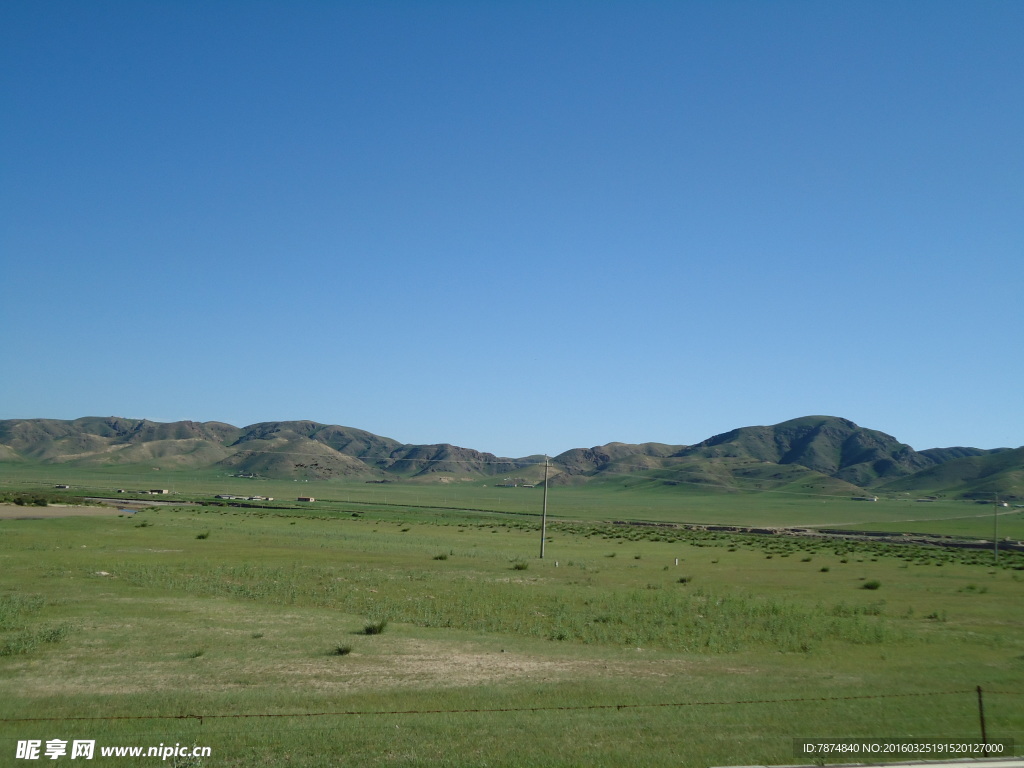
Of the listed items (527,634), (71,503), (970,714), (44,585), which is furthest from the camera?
(71,503)

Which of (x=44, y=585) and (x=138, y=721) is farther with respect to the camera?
(x=44, y=585)

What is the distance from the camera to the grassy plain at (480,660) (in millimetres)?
12406

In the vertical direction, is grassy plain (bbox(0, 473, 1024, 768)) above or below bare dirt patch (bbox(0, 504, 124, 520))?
above

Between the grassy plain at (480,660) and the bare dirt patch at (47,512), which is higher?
the grassy plain at (480,660)

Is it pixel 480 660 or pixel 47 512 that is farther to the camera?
pixel 47 512

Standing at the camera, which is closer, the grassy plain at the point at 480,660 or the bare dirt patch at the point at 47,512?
the grassy plain at the point at 480,660

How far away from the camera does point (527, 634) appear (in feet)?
76.1

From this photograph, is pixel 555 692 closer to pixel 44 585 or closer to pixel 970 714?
pixel 970 714

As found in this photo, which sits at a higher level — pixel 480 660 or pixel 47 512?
pixel 480 660

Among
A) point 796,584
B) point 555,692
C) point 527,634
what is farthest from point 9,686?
point 796,584

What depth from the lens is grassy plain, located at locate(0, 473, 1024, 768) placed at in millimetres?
12406

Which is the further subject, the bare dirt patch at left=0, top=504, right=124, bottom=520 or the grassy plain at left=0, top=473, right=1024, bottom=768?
the bare dirt patch at left=0, top=504, right=124, bottom=520

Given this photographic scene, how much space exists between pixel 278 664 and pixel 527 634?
8143mm

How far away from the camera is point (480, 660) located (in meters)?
19.0
